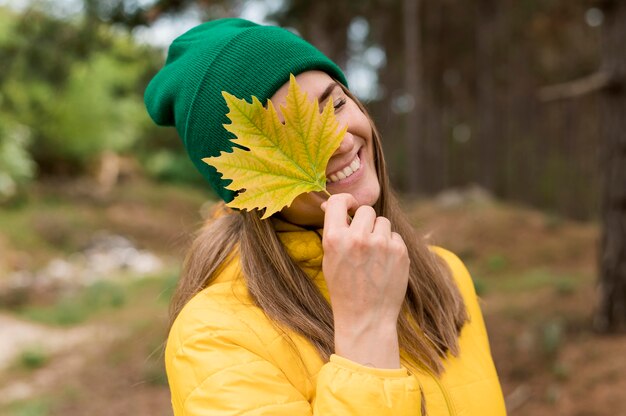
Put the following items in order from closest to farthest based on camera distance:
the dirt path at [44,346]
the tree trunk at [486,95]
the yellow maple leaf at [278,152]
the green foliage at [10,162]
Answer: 1. the yellow maple leaf at [278,152]
2. the dirt path at [44,346]
3. the tree trunk at [486,95]
4. the green foliage at [10,162]

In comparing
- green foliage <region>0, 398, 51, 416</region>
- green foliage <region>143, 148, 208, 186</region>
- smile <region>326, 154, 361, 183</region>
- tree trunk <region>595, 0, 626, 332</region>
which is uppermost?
smile <region>326, 154, 361, 183</region>

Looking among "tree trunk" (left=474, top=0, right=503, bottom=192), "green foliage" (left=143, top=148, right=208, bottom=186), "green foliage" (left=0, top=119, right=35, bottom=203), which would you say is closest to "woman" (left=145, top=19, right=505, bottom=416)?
"tree trunk" (left=474, top=0, right=503, bottom=192)

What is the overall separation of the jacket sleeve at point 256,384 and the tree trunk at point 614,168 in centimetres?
436

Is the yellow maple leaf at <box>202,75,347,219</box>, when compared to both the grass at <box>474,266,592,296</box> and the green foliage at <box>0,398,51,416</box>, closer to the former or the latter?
the green foliage at <box>0,398,51,416</box>

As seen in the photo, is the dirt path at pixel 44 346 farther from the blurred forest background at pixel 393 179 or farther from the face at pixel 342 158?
the face at pixel 342 158

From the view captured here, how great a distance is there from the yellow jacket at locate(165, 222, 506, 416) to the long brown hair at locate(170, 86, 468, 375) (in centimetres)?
3

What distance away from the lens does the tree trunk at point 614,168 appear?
486 cm

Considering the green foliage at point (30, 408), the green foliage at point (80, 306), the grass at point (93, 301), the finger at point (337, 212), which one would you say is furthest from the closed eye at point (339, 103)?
the green foliage at point (80, 306)

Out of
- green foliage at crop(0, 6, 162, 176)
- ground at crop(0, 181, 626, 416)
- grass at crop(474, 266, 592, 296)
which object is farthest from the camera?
green foliage at crop(0, 6, 162, 176)

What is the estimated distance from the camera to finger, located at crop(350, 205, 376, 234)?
1124 mm

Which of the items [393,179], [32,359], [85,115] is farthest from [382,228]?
[85,115]

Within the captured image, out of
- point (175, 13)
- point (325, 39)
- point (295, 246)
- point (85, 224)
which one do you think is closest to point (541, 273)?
point (325, 39)

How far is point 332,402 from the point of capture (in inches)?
42.5

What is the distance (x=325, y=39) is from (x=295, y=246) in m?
6.71
